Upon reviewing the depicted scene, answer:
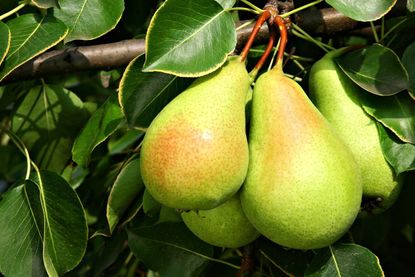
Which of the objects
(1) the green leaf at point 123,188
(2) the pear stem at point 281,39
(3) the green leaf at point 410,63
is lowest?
(1) the green leaf at point 123,188

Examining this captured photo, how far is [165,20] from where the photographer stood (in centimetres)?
132

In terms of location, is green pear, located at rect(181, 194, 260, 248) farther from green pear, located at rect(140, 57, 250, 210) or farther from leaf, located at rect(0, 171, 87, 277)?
leaf, located at rect(0, 171, 87, 277)

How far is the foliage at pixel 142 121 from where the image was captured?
4.40 ft

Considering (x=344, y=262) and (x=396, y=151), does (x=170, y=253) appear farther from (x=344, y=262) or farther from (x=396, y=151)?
(x=396, y=151)

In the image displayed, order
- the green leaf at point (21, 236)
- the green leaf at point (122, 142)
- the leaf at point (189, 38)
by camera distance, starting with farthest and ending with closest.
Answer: the green leaf at point (122, 142) → the green leaf at point (21, 236) → the leaf at point (189, 38)

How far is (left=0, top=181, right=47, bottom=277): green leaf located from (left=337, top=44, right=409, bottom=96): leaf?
0.69 metres

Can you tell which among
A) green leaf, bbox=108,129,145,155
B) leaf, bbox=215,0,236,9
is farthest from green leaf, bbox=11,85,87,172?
leaf, bbox=215,0,236,9

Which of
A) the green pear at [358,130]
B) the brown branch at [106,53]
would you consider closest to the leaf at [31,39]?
the brown branch at [106,53]

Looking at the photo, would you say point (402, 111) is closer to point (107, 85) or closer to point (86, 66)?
point (86, 66)

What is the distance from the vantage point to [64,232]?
4.85ft

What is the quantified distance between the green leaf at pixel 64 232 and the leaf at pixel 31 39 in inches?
10.9

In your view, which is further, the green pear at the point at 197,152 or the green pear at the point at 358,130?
the green pear at the point at 358,130

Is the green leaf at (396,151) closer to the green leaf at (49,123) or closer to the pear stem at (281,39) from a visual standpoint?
the pear stem at (281,39)

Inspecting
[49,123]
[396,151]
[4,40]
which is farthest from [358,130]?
[49,123]
